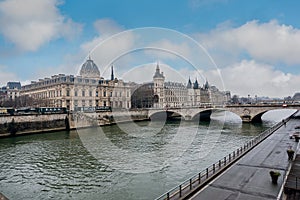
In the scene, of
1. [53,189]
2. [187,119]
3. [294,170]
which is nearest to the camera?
[294,170]

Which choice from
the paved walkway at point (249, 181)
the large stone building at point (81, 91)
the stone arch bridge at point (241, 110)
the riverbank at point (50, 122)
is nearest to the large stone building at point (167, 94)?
Result: the large stone building at point (81, 91)

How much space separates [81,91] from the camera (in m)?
89.9

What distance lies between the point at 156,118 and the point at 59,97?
36320 mm

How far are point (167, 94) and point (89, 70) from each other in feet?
142

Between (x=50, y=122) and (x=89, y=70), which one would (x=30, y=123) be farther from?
(x=89, y=70)

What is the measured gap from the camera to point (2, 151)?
102 feet

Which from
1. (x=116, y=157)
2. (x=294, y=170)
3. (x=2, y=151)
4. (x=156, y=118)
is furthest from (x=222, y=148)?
(x=156, y=118)

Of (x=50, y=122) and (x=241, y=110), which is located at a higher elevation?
(x=241, y=110)

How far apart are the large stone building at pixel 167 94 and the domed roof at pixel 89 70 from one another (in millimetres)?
20224

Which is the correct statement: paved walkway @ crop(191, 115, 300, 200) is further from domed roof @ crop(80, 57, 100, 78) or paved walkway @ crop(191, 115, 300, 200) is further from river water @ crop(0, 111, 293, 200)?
domed roof @ crop(80, 57, 100, 78)

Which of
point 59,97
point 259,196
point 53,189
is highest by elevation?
point 59,97

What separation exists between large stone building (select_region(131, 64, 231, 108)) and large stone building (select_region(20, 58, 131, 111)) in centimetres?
1012

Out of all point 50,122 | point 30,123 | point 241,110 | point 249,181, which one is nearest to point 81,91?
point 50,122

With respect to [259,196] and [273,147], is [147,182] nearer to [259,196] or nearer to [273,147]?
[259,196]
